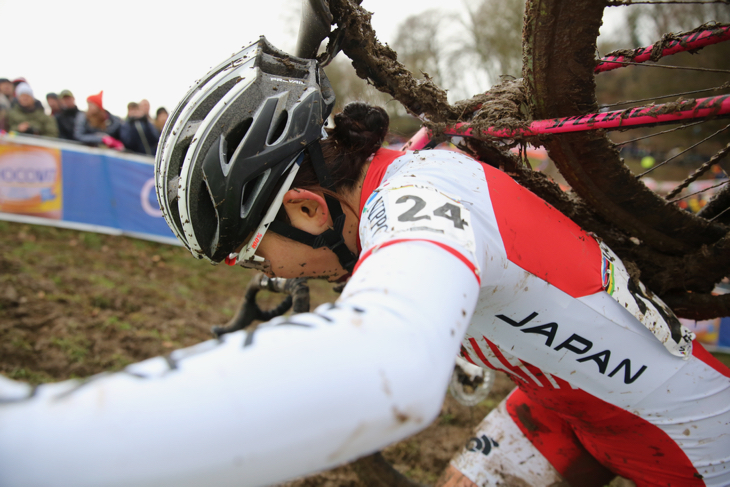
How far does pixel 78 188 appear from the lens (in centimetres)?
732

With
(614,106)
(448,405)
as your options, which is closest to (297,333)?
(614,106)

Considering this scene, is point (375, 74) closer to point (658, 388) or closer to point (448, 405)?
point (658, 388)

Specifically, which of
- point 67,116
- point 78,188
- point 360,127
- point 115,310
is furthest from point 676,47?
point 67,116

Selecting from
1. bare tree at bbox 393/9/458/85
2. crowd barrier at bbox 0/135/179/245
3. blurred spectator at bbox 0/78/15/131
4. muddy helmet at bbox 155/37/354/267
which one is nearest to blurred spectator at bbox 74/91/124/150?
crowd barrier at bbox 0/135/179/245

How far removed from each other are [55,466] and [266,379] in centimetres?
27

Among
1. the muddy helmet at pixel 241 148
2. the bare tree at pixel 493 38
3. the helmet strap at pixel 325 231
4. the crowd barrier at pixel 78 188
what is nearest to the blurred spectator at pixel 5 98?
the crowd barrier at pixel 78 188

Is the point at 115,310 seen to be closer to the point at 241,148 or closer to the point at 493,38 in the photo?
the point at 241,148

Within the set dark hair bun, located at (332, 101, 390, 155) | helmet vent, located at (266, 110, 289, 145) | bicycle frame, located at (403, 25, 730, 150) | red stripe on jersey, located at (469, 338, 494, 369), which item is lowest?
red stripe on jersey, located at (469, 338, 494, 369)

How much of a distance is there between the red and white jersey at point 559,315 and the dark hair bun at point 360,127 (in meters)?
0.08

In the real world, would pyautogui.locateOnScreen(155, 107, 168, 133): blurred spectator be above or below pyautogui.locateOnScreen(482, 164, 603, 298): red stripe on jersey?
below

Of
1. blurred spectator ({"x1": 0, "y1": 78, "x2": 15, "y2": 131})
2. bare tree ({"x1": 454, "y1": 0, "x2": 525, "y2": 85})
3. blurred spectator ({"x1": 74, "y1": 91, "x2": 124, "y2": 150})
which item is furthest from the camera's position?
bare tree ({"x1": 454, "y1": 0, "x2": 525, "y2": 85})

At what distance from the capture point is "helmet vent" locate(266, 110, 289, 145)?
1353mm

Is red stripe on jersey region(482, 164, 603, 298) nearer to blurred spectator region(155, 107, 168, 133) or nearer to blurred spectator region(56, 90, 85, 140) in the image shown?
blurred spectator region(155, 107, 168, 133)

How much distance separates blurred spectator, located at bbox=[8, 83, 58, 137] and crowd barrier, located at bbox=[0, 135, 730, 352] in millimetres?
800
